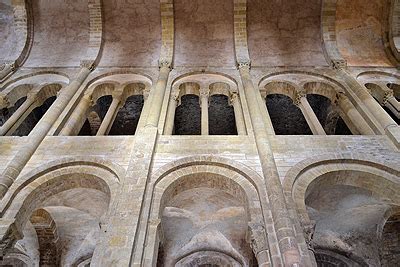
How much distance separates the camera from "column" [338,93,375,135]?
8531 mm

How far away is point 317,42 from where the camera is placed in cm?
1183

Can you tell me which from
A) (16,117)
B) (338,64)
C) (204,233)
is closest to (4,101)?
(16,117)

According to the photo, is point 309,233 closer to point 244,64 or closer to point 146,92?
point 146,92

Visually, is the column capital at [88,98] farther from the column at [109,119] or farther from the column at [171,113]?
the column at [171,113]

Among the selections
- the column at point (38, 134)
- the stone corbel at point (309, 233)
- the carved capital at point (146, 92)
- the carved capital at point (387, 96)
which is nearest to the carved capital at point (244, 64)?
the carved capital at point (146, 92)

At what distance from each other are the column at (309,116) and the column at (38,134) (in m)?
6.24

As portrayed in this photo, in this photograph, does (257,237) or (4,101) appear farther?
(4,101)

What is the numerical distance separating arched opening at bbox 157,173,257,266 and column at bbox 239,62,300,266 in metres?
1.62

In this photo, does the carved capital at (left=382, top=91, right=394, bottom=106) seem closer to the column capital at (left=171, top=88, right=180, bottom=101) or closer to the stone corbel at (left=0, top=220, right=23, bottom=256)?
the column capital at (left=171, top=88, right=180, bottom=101)

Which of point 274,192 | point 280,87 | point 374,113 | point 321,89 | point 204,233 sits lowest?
point 274,192

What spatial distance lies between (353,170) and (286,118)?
20.5ft

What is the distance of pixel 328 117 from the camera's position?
11.7m

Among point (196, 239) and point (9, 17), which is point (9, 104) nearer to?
point (9, 17)

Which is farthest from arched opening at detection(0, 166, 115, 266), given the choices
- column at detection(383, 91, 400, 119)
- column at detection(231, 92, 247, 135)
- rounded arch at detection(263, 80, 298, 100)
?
column at detection(383, 91, 400, 119)
